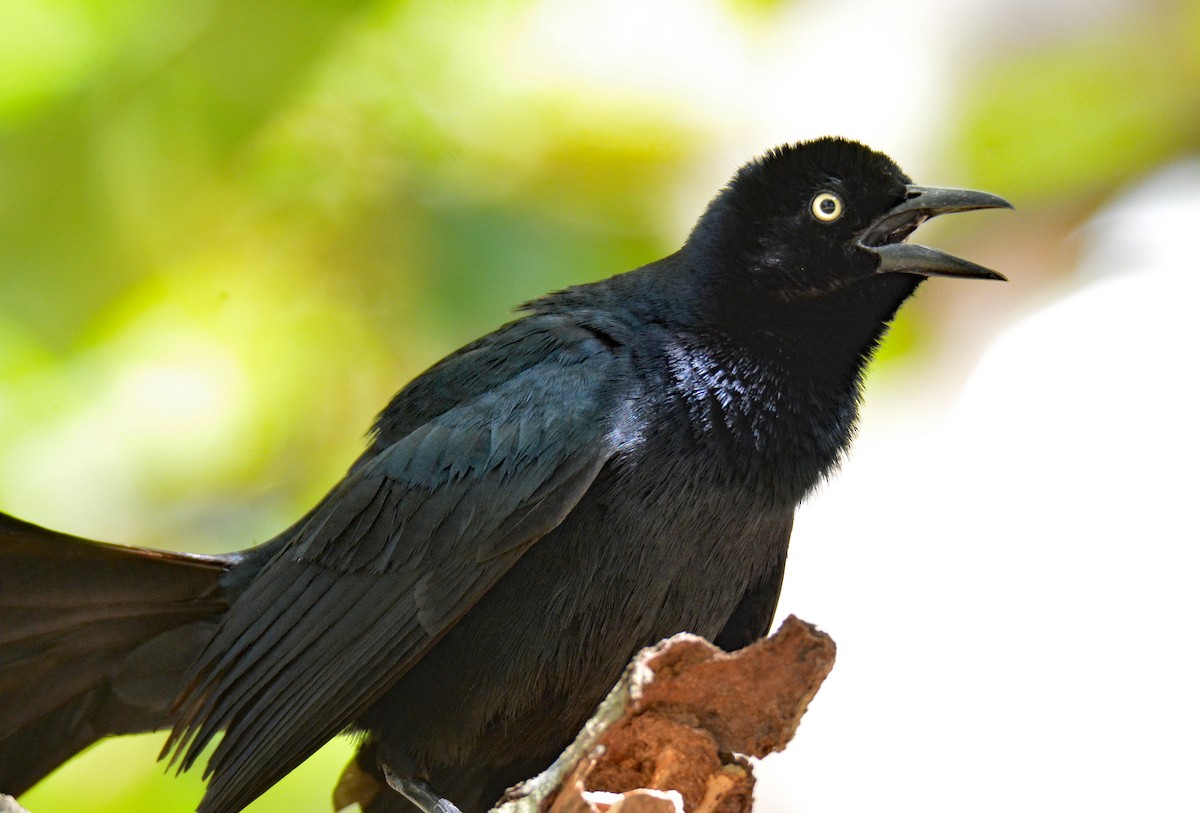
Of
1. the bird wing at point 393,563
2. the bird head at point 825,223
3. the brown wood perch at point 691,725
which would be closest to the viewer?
the brown wood perch at point 691,725

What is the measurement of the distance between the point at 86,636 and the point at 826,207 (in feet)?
6.17

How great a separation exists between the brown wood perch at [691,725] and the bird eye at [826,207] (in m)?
1.15

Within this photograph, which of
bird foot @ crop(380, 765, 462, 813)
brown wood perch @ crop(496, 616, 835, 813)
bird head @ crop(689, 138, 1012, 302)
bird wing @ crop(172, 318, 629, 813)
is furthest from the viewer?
bird head @ crop(689, 138, 1012, 302)

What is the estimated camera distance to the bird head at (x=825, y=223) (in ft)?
8.93

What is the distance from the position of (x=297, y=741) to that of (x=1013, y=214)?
3.31 m

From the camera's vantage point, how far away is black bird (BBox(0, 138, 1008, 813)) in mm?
2441

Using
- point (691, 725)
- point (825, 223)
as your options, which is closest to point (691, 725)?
point (691, 725)

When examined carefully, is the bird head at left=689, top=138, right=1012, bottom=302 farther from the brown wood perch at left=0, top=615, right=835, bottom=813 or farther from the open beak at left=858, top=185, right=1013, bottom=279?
the brown wood perch at left=0, top=615, right=835, bottom=813

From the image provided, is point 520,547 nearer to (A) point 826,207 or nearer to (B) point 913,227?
(A) point 826,207

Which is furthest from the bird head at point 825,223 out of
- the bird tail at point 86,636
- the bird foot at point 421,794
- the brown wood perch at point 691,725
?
the bird tail at point 86,636

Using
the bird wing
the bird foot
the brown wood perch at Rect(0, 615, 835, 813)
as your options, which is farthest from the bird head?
the bird foot

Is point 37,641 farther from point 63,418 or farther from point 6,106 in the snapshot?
point 6,106

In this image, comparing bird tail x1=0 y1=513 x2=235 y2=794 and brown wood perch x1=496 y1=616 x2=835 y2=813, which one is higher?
bird tail x1=0 y1=513 x2=235 y2=794

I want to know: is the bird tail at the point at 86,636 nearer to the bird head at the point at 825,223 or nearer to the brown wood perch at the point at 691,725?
the brown wood perch at the point at 691,725
